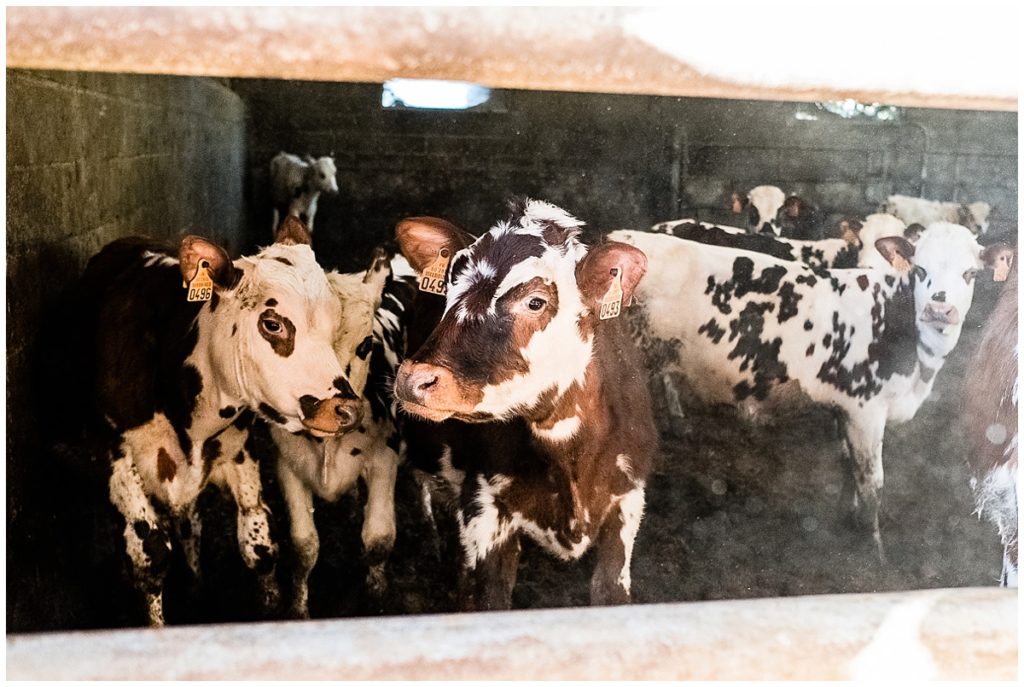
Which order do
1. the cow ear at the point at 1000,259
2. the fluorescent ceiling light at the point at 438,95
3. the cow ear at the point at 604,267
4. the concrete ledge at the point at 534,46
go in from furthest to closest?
the cow ear at the point at 1000,259
the fluorescent ceiling light at the point at 438,95
the cow ear at the point at 604,267
the concrete ledge at the point at 534,46

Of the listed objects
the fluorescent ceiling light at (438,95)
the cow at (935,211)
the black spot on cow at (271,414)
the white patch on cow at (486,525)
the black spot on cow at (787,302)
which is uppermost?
the fluorescent ceiling light at (438,95)

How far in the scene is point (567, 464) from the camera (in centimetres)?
254

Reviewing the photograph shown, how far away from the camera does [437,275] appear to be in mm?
2621

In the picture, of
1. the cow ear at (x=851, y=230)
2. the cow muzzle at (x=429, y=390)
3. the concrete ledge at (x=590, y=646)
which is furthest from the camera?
the cow ear at (x=851, y=230)

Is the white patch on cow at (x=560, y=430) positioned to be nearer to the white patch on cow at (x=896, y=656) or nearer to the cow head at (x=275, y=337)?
the cow head at (x=275, y=337)

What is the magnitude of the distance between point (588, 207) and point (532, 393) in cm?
Result: 99

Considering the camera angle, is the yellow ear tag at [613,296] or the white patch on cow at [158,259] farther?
the white patch on cow at [158,259]

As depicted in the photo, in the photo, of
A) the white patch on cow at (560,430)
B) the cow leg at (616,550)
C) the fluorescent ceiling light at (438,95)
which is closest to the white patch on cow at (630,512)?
the cow leg at (616,550)

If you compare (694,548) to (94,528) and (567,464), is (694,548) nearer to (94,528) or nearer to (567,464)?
(567,464)

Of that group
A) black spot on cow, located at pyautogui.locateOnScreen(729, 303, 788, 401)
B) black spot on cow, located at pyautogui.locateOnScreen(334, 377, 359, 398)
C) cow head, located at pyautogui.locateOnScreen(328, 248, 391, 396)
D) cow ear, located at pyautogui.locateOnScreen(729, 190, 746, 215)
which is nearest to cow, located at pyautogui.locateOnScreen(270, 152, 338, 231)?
cow head, located at pyautogui.locateOnScreen(328, 248, 391, 396)

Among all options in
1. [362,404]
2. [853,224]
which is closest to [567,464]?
[362,404]

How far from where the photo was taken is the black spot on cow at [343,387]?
2543mm

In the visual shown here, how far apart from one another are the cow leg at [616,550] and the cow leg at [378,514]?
70 cm

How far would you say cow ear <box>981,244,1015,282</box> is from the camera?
3.22m
